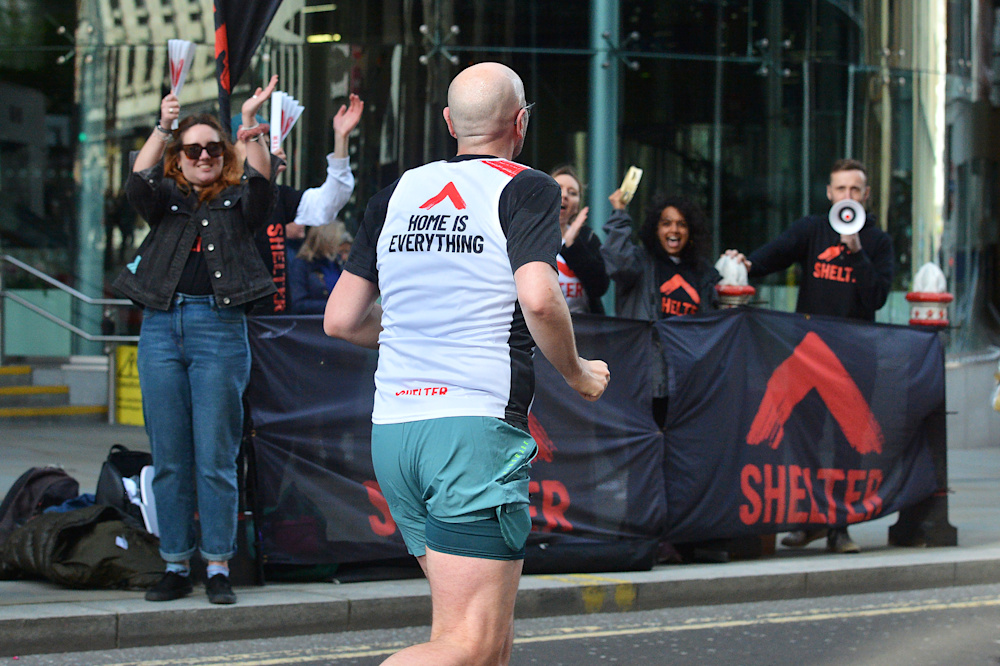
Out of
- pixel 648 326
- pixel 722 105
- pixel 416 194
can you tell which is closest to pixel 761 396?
pixel 648 326

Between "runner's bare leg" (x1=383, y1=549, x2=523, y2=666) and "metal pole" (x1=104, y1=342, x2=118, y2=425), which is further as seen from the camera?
"metal pole" (x1=104, y1=342, x2=118, y2=425)

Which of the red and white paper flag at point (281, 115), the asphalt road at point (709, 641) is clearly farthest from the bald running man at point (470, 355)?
the red and white paper flag at point (281, 115)

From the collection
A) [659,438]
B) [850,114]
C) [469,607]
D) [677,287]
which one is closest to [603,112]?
[850,114]

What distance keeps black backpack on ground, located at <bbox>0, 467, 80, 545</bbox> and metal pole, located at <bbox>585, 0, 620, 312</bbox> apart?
9539 millimetres

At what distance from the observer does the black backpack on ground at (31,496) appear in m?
6.43

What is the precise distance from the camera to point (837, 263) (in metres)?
7.97

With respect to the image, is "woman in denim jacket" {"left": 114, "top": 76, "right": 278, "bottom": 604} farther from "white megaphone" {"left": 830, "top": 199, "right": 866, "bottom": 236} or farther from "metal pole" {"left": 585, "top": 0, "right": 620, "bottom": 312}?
"metal pole" {"left": 585, "top": 0, "right": 620, "bottom": 312}

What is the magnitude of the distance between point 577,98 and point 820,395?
348 inches

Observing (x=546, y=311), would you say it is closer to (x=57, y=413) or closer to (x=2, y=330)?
(x=57, y=413)

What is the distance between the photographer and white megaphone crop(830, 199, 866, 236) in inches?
306

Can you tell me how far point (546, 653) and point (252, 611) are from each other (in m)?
1.28

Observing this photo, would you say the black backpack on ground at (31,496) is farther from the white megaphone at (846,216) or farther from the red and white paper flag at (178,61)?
the white megaphone at (846,216)

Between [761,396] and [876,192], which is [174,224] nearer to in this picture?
[761,396]

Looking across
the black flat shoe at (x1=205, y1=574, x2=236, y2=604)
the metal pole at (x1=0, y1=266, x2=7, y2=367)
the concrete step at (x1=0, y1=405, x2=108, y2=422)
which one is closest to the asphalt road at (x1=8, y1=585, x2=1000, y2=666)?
the black flat shoe at (x1=205, y1=574, x2=236, y2=604)
